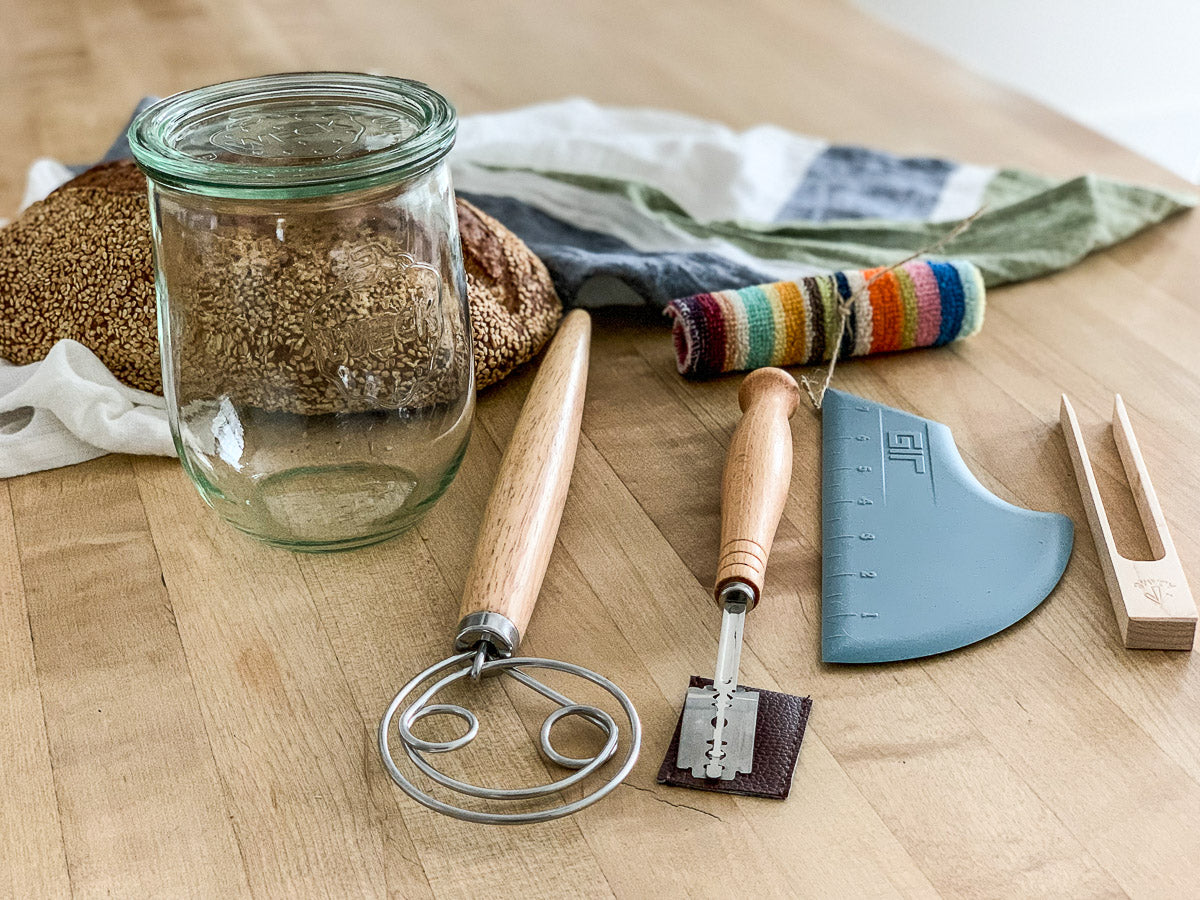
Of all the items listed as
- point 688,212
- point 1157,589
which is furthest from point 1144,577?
point 688,212

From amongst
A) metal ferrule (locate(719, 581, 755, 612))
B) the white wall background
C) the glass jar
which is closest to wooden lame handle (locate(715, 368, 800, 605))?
metal ferrule (locate(719, 581, 755, 612))

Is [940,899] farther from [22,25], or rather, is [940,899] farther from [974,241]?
[22,25]

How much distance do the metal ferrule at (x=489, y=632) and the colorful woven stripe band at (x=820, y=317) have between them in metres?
0.29

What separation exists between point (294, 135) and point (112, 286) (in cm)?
25

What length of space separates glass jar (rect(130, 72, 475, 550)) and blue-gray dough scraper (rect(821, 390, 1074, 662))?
200mm

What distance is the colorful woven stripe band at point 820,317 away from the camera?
74 cm

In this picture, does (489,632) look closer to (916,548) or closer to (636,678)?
(636,678)

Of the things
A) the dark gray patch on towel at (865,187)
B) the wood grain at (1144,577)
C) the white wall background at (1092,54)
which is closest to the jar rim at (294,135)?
the wood grain at (1144,577)

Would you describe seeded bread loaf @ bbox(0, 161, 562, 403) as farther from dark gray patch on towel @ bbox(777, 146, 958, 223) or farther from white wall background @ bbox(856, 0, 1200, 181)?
white wall background @ bbox(856, 0, 1200, 181)

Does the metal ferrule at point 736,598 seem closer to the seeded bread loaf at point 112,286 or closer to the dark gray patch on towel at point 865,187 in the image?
the seeded bread loaf at point 112,286

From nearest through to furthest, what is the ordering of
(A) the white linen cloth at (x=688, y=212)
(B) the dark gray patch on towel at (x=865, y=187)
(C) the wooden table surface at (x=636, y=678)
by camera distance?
(C) the wooden table surface at (x=636, y=678), (A) the white linen cloth at (x=688, y=212), (B) the dark gray patch on towel at (x=865, y=187)

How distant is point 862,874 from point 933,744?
0.07 metres

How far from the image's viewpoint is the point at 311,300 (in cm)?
53

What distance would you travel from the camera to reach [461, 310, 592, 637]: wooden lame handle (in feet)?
1.71
